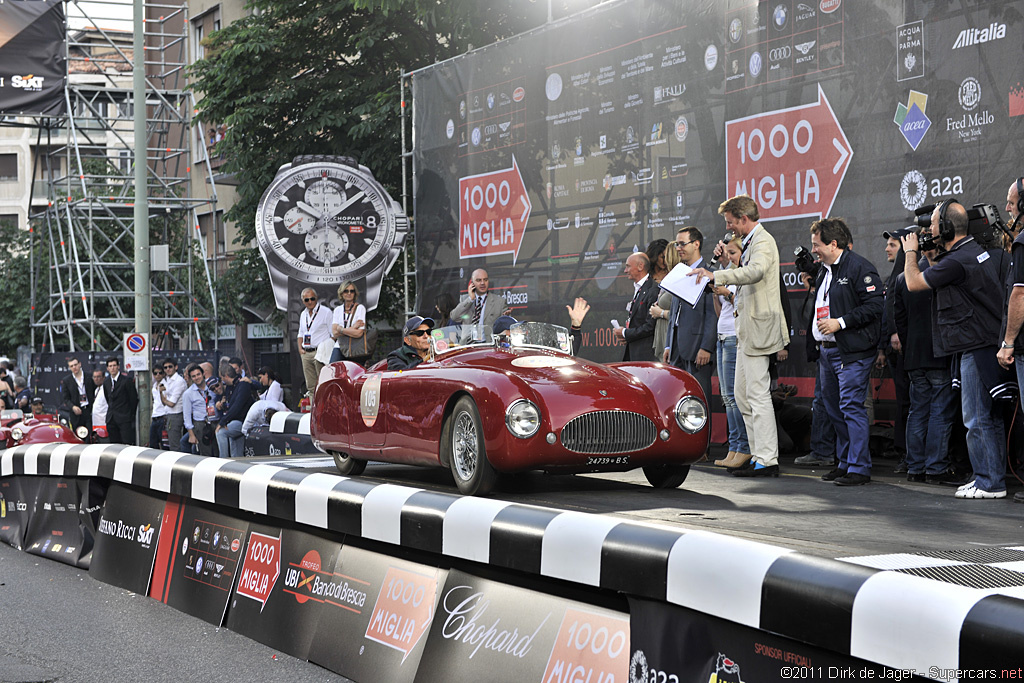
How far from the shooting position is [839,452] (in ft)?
24.6

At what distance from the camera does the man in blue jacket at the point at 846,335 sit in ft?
23.5

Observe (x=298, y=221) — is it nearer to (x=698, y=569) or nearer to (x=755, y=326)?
(x=755, y=326)

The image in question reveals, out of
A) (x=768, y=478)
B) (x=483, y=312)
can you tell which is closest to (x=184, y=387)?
(x=483, y=312)

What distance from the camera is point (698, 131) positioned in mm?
9492

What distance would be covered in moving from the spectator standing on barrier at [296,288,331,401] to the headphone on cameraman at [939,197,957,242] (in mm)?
8142

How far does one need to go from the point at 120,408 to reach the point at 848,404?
50.7 ft

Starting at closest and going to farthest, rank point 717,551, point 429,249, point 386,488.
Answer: point 717,551
point 386,488
point 429,249

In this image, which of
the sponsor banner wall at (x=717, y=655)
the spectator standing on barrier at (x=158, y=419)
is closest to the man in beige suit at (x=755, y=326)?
the sponsor banner wall at (x=717, y=655)

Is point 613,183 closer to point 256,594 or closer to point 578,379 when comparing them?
point 578,379

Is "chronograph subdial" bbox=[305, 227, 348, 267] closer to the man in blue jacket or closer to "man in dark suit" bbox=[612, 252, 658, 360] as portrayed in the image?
"man in dark suit" bbox=[612, 252, 658, 360]

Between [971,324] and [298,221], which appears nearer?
[971,324]

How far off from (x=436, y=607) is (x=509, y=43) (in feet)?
27.5

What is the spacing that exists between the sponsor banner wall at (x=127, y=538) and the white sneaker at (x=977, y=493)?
182 inches

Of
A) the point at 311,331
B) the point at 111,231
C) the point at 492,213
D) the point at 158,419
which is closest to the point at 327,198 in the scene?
the point at 311,331
